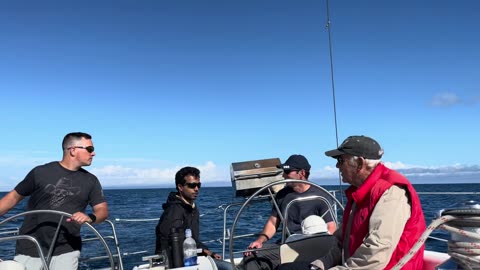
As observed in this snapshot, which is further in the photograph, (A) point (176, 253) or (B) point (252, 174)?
(B) point (252, 174)

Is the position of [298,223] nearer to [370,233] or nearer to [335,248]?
[335,248]

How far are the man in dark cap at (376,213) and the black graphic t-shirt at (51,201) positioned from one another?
1.72 meters

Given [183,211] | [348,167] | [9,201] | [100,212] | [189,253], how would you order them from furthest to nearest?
[183,211]
[100,212]
[9,201]
[189,253]
[348,167]

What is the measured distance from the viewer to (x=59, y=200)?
9.36 ft

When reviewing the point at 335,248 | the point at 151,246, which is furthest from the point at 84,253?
the point at 335,248

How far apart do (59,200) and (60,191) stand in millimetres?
62

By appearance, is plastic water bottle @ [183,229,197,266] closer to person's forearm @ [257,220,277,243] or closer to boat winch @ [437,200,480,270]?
person's forearm @ [257,220,277,243]

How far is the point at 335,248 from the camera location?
2336 millimetres

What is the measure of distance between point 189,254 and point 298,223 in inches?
52.1

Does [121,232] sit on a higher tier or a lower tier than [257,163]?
lower

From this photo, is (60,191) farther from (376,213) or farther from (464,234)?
(464,234)

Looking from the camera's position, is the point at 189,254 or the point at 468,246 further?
the point at 189,254

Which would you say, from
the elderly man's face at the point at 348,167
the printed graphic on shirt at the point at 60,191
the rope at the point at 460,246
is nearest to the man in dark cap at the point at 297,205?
the elderly man's face at the point at 348,167

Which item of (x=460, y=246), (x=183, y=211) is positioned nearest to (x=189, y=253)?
(x=183, y=211)
